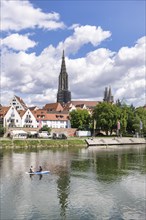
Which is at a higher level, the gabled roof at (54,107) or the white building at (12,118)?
the gabled roof at (54,107)

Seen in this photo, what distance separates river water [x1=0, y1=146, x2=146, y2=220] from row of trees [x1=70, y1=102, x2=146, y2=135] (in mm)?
64597

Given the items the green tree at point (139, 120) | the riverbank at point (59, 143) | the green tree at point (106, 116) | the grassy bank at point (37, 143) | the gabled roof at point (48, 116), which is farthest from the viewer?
the gabled roof at point (48, 116)

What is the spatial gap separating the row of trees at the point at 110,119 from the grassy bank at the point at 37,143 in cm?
1550

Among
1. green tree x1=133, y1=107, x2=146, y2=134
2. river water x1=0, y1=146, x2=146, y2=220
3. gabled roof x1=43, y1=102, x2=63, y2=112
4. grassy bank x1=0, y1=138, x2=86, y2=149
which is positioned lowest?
river water x1=0, y1=146, x2=146, y2=220

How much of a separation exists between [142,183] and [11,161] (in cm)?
3009

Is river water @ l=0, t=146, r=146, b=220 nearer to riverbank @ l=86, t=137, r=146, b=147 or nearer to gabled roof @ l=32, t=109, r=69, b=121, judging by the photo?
riverbank @ l=86, t=137, r=146, b=147

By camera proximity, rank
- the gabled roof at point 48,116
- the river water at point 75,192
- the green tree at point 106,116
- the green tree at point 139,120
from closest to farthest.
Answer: the river water at point 75,192 → the green tree at point 106,116 → the green tree at point 139,120 → the gabled roof at point 48,116

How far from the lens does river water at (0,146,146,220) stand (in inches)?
1331

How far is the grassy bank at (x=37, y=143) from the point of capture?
98500mm

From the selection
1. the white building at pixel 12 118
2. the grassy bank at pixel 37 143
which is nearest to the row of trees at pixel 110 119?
the grassy bank at pixel 37 143

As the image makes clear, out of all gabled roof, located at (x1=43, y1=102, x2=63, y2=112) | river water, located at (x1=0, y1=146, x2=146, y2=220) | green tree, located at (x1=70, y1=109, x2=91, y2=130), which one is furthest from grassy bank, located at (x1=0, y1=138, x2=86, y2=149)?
gabled roof, located at (x1=43, y1=102, x2=63, y2=112)

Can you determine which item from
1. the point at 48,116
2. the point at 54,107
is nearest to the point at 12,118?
the point at 48,116

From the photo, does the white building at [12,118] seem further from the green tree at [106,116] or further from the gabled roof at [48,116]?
the green tree at [106,116]

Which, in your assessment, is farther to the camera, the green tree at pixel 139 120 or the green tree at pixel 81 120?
the green tree at pixel 81 120
